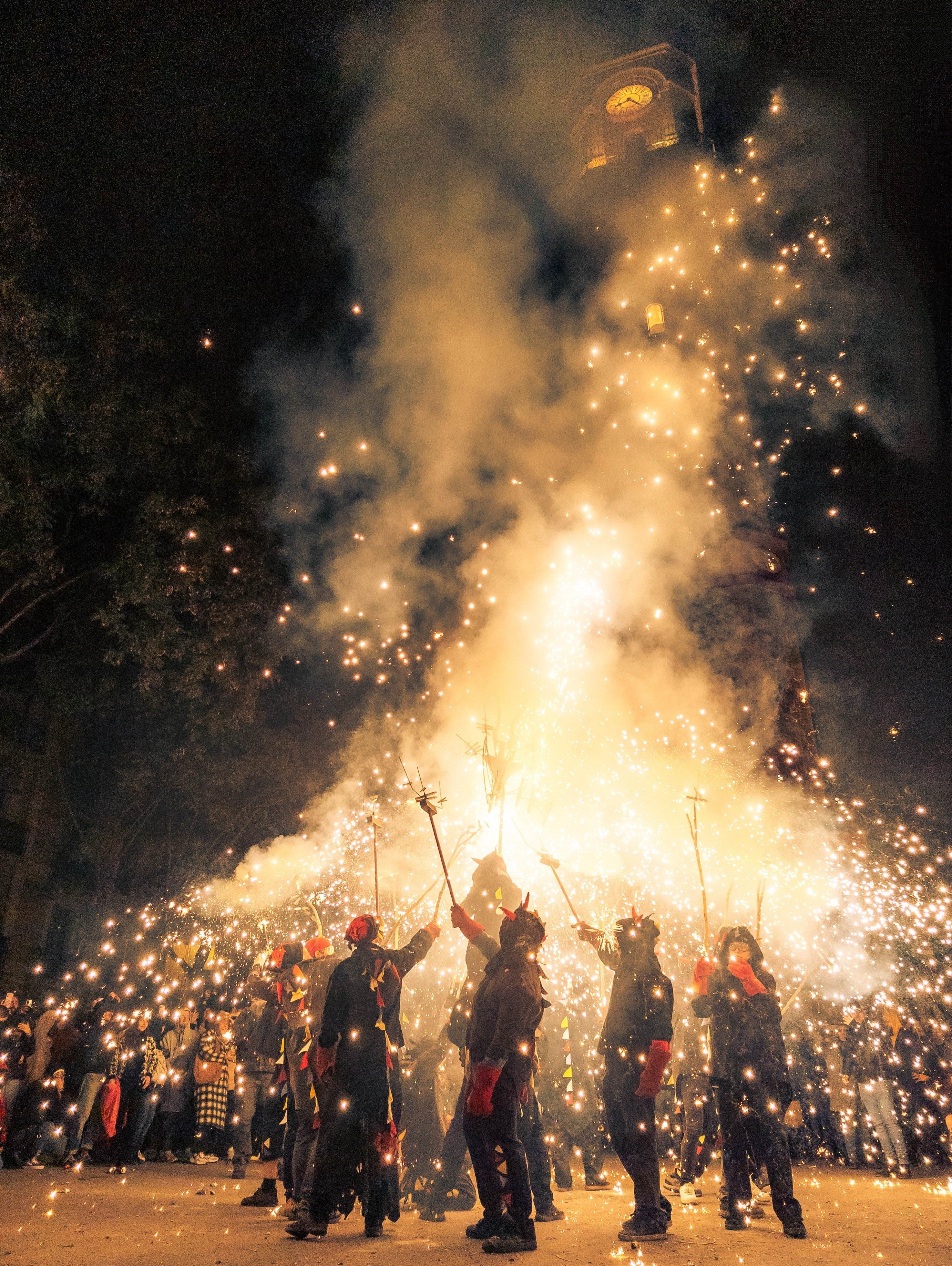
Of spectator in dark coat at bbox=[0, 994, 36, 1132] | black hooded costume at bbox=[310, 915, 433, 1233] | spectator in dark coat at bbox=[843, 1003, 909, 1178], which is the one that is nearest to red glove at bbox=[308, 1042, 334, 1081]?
black hooded costume at bbox=[310, 915, 433, 1233]

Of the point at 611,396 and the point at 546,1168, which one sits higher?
the point at 611,396

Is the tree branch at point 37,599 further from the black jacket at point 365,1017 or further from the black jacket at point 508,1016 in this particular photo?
the black jacket at point 508,1016

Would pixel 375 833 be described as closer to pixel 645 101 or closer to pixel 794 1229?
pixel 794 1229

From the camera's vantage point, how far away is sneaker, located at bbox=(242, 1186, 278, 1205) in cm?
488

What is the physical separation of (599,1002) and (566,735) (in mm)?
4192

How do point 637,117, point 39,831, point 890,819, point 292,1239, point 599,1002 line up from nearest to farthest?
point 292,1239, point 599,1002, point 890,819, point 39,831, point 637,117

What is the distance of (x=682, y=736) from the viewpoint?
42.5 feet

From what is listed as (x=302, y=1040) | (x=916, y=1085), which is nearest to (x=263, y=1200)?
(x=302, y=1040)

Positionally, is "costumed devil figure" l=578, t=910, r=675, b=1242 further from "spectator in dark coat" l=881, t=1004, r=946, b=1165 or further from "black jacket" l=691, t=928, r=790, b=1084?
"spectator in dark coat" l=881, t=1004, r=946, b=1165

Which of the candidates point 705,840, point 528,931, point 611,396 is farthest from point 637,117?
point 528,931

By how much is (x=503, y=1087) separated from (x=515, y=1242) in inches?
24.0

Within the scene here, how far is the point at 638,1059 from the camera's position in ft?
14.6

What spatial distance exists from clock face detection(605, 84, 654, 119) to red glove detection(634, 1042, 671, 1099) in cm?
3669

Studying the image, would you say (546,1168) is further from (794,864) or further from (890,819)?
(890,819)
